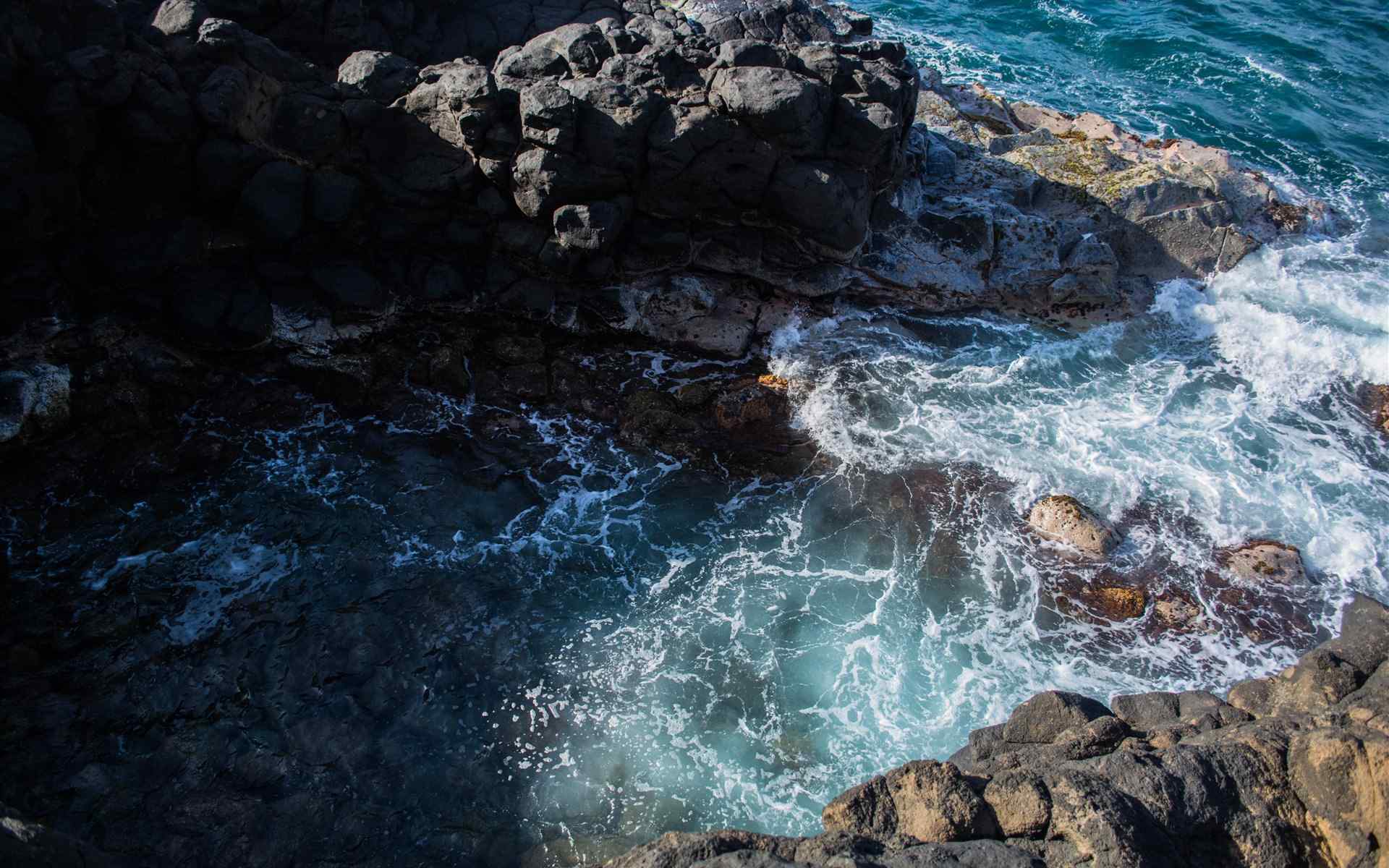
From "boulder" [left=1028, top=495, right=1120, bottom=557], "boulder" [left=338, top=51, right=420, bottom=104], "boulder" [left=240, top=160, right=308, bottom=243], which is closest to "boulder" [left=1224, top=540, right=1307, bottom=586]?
"boulder" [left=1028, top=495, right=1120, bottom=557]

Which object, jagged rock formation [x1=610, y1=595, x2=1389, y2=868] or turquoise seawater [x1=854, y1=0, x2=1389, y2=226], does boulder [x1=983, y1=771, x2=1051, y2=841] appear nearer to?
jagged rock formation [x1=610, y1=595, x2=1389, y2=868]

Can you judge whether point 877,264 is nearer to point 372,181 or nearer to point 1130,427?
point 1130,427

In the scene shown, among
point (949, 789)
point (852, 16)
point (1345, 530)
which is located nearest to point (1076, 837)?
point (949, 789)

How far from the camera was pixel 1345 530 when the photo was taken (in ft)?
55.6

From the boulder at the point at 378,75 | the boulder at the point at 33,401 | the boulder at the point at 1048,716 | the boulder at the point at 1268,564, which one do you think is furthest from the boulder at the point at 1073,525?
the boulder at the point at 33,401

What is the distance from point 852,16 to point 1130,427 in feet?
43.5

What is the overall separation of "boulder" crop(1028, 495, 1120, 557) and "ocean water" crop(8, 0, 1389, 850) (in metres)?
0.39

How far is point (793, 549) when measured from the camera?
16.4m

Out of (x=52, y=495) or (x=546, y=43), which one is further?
(x=546, y=43)

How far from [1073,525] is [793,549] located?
544 centimetres

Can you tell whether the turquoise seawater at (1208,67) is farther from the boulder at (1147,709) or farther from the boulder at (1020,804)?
the boulder at (1020,804)

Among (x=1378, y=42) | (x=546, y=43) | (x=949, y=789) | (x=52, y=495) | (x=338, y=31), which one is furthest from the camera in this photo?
(x=1378, y=42)

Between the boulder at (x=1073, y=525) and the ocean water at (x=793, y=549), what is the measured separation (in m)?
0.39

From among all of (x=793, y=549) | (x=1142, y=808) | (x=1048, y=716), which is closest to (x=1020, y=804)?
(x=1142, y=808)
